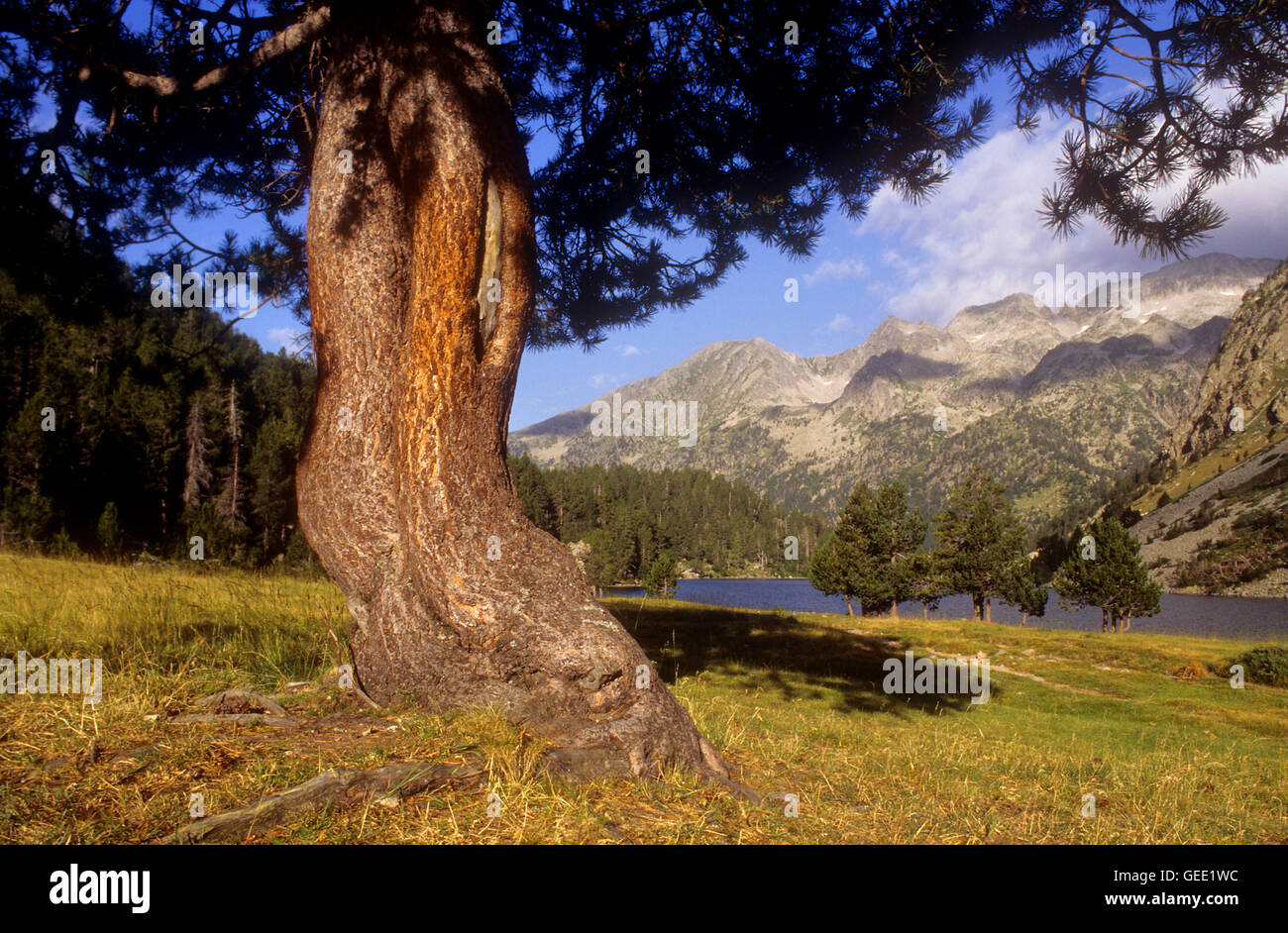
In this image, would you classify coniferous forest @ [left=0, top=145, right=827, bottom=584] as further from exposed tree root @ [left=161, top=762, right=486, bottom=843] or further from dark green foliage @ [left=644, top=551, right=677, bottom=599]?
dark green foliage @ [left=644, top=551, right=677, bottom=599]

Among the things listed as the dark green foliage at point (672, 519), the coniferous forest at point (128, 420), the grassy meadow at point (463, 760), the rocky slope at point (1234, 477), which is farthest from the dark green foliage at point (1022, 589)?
the dark green foliage at point (672, 519)

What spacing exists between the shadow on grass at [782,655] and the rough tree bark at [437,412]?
483cm

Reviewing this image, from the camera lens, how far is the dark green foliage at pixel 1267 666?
684 inches

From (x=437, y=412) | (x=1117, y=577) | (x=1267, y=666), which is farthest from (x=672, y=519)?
(x=437, y=412)

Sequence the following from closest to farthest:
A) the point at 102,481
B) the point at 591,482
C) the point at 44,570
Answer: the point at 44,570 → the point at 102,481 → the point at 591,482

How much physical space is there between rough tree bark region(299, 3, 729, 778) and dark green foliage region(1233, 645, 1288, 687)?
21.5 metres

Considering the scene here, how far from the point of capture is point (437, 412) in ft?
14.0

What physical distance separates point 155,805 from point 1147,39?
8990mm

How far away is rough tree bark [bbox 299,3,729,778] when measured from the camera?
4.02 meters

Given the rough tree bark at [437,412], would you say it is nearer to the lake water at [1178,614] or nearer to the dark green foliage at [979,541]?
the lake water at [1178,614]

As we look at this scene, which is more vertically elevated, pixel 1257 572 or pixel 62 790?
pixel 62 790
